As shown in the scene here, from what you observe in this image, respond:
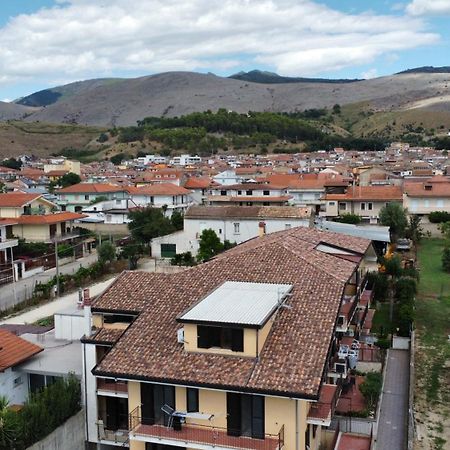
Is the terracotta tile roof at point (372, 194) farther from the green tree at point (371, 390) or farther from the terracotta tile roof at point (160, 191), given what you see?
the green tree at point (371, 390)

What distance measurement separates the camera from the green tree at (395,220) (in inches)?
1865

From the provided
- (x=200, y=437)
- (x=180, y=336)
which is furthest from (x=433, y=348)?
(x=200, y=437)

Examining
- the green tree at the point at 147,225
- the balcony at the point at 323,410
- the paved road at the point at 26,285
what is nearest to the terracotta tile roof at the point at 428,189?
the green tree at the point at 147,225

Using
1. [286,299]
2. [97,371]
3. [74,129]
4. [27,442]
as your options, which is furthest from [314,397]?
[74,129]

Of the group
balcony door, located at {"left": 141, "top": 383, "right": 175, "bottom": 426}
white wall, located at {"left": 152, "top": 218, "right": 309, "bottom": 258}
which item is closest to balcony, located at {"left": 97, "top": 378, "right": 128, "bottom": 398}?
balcony door, located at {"left": 141, "top": 383, "right": 175, "bottom": 426}

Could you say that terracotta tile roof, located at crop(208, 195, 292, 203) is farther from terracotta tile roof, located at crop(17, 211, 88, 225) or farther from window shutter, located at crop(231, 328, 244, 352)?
window shutter, located at crop(231, 328, 244, 352)

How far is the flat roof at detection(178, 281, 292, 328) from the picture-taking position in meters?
13.7

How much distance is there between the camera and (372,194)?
5481 centimetres

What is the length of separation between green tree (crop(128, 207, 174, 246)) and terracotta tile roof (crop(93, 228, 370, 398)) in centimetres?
2615

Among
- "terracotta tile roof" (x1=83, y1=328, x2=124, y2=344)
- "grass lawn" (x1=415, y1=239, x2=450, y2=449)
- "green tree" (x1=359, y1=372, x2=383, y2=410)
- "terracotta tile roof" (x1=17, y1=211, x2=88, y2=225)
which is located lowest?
"grass lawn" (x1=415, y1=239, x2=450, y2=449)

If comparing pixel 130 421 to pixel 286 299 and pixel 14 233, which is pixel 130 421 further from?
pixel 14 233

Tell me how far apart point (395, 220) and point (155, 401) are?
3642 centimetres

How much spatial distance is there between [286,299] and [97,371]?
497 centimetres

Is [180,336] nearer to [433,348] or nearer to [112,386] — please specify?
[112,386]
